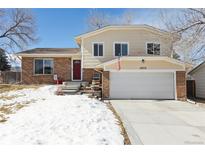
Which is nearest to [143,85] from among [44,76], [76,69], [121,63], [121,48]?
[121,63]

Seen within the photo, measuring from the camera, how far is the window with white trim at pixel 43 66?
23281 millimetres

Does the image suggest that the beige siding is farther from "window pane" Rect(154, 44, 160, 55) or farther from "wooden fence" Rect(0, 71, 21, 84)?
"wooden fence" Rect(0, 71, 21, 84)

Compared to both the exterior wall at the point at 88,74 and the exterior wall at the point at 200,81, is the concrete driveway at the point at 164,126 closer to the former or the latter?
the exterior wall at the point at 200,81

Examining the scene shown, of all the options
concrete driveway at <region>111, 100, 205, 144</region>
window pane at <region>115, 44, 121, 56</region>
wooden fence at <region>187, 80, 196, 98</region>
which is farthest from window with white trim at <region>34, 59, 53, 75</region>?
wooden fence at <region>187, 80, 196, 98</region>

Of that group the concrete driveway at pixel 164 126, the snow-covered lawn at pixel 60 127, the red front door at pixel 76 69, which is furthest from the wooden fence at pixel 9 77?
the concrete driveway at pixel 164 126

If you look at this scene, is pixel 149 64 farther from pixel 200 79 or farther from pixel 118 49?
pixel 200 79

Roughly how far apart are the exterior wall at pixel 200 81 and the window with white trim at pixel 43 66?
12.8 meters

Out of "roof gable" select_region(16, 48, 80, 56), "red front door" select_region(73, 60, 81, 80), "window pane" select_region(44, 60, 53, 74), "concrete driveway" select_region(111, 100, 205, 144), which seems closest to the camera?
"concrete driveway" select_region(111, 100, 205, 144)

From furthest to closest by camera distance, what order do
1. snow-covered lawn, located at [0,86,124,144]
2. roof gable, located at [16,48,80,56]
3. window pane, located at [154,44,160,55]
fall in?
roof gable, located at [16,48,80,56] < window pane, located at [154,44,160,55] < snow-covered lawn, located at [0,86,124,144]

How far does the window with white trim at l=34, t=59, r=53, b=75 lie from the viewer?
76.4 ft
